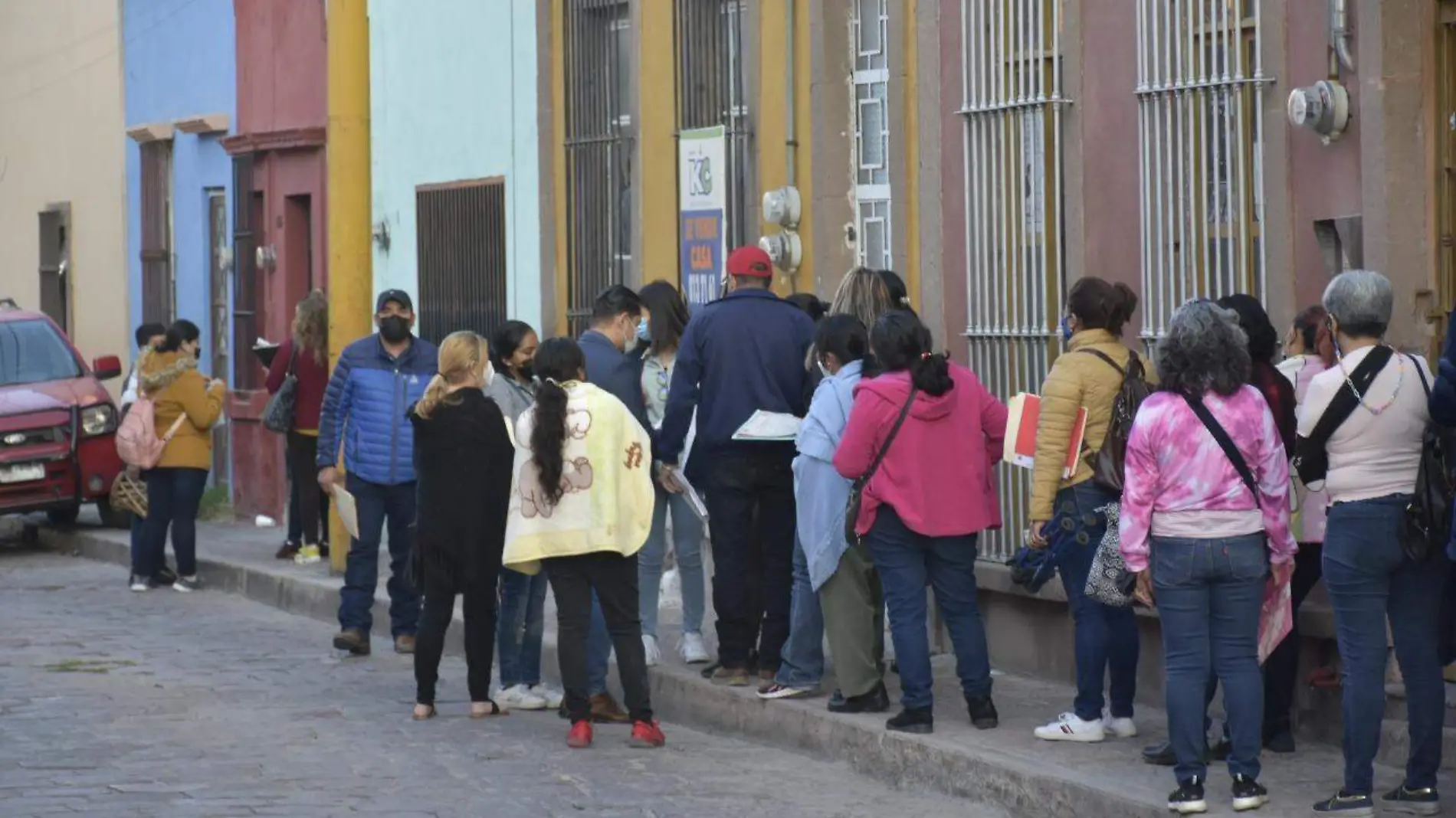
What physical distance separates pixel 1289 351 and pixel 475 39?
1008 cm

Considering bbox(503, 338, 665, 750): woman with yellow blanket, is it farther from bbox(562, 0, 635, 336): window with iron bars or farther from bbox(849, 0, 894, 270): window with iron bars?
bbox(562, 0, 635, 336): window with iron bars

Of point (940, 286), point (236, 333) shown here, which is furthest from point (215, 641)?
point (236, 333)

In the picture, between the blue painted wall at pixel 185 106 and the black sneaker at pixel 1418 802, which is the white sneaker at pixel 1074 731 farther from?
the blue painted wall at pixel 185 106

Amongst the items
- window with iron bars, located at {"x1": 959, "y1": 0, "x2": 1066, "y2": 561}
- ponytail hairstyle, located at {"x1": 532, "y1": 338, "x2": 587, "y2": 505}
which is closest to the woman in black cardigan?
ponytail hairstyle, located at {"x1": 532, "y1": 338, "x2": 587, "y2": 505}

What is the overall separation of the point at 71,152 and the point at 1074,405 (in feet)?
69.2

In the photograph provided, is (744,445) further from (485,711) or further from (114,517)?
(114,517)

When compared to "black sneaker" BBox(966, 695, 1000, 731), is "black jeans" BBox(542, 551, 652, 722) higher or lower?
higher

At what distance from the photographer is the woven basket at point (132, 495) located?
54.4 ft

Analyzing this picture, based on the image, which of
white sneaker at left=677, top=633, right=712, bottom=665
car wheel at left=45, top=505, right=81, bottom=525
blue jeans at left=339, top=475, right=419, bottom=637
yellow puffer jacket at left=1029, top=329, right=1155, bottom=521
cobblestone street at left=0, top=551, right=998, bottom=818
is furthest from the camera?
car wheel at left=45, top=505, right=81, bottom=525

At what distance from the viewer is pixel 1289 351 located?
30.1ft

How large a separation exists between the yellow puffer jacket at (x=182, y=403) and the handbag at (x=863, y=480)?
286 inches

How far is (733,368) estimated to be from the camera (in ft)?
35.2

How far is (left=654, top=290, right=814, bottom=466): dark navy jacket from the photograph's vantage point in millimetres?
10719

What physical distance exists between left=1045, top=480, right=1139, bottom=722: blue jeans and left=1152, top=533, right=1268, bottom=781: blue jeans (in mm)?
1110
